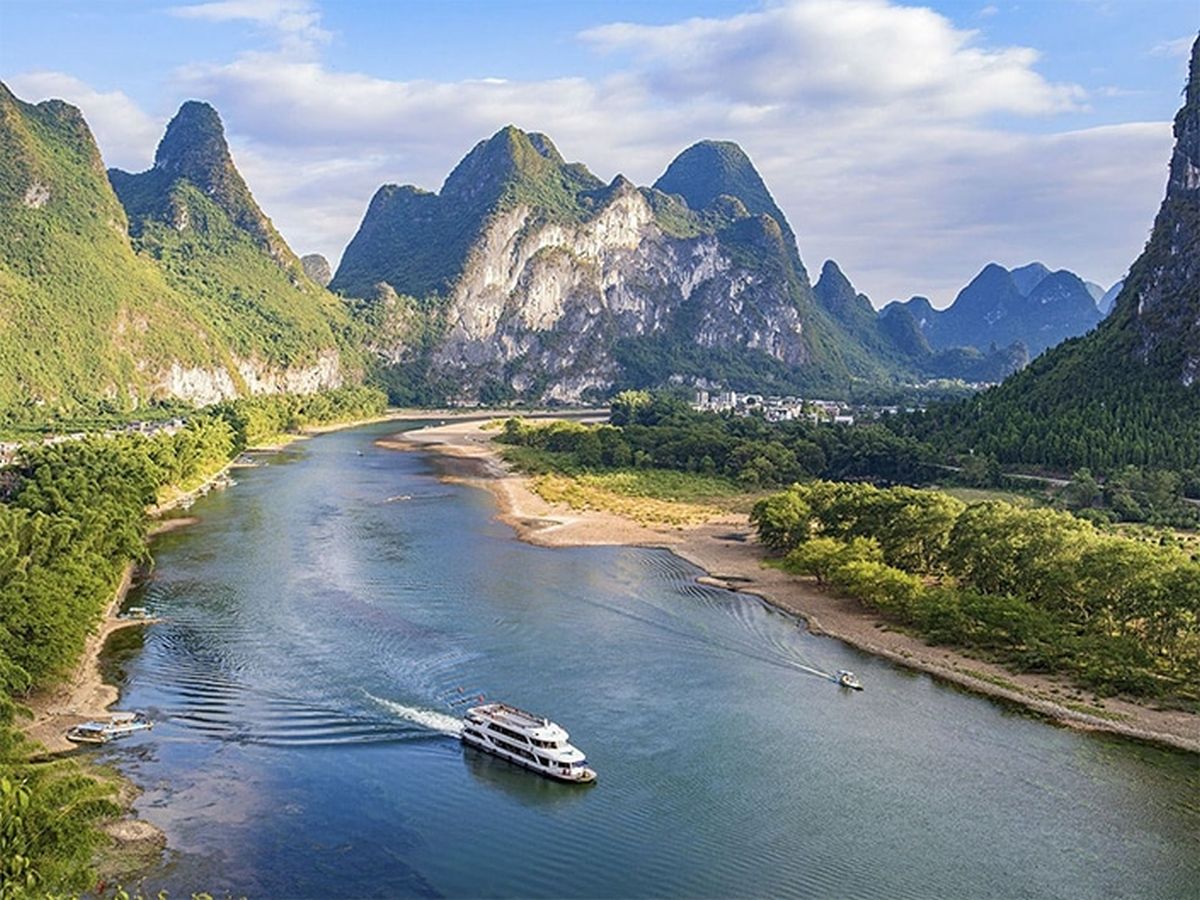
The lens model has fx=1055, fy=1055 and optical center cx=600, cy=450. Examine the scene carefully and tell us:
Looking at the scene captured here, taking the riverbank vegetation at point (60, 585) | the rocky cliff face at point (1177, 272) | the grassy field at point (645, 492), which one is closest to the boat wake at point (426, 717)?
the riverbank vegetation at point (60, 585)

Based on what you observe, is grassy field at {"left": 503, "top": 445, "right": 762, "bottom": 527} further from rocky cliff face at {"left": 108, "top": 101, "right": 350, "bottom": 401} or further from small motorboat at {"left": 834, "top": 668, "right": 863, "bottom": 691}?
rocky cliff face at {"left": 108, "top": 101, "right": 350, "bottom": 401}

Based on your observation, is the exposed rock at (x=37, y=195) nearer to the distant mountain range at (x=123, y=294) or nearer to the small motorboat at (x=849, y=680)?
the distant mountain range at (x=123, y=294)

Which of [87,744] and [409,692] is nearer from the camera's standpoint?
[87,744]

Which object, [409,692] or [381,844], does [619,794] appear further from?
[409,692]

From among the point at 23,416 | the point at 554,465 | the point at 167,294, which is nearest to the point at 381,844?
the point at 554,465

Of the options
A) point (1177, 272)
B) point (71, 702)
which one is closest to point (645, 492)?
point (1177, 272)

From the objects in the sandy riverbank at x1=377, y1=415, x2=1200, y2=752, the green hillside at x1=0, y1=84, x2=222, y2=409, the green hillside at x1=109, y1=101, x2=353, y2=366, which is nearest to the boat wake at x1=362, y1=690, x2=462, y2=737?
the sandy riverbank at x1=377, y1=415, x2=1200, y2=752
